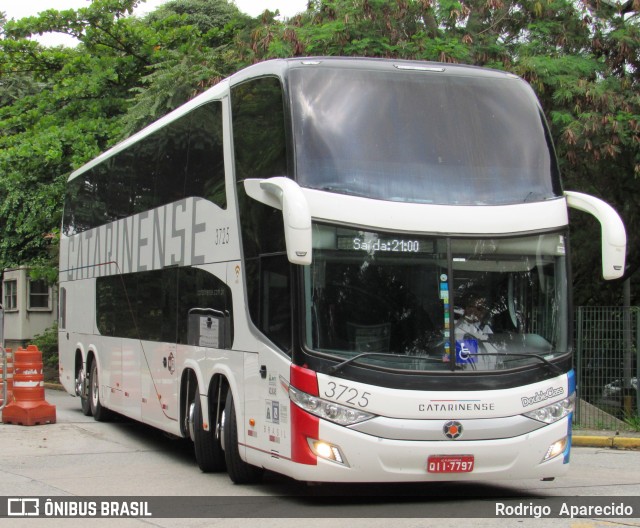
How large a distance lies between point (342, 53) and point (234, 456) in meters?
9.64

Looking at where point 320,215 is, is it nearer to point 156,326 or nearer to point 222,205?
point 222,205

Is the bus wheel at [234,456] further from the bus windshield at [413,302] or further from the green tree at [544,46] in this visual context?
the green tree at [544,46]

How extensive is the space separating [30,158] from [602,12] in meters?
14.1

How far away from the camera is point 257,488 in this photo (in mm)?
10219

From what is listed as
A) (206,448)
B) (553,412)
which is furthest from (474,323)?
(206,448)

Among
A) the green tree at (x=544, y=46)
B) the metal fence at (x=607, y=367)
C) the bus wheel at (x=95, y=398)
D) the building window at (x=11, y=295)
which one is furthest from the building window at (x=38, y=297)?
the metal fence at (x=607, y=367)

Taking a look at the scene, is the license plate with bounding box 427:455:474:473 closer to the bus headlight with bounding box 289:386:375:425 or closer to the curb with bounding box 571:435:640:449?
the bus headlight with bounding box 289:386:375:425

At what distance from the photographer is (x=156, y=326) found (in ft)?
43.4

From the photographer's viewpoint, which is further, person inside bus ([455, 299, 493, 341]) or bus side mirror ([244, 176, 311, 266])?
person inside bus ([455, 299, 493, 341])

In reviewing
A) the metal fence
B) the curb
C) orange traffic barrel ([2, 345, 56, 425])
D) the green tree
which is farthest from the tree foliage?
orange traffic barrel ([2, 345, 56, 425])

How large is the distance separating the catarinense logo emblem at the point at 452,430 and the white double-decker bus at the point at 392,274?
0.5 inches

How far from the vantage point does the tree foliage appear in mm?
17016

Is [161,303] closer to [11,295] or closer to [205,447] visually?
[205,447]

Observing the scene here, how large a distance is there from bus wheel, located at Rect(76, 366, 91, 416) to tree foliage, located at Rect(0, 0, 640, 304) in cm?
623
